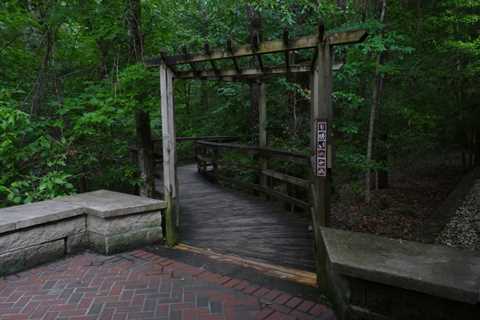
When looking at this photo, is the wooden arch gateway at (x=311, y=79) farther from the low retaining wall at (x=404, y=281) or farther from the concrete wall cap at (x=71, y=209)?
the low retaining wall at (x=404, y=281)

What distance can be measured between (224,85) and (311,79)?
4.16 m

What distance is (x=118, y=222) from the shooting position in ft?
13.3

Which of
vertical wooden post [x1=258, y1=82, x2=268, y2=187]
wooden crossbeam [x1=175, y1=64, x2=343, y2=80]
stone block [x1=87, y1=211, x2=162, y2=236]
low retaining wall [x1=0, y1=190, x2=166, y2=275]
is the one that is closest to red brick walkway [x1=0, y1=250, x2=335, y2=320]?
low retaining wall [x1=0, y1=190, x2=166, y2=275]

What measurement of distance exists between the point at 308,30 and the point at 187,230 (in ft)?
14.2

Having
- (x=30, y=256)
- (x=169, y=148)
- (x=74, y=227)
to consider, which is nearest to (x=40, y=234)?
(x=30, y=256)

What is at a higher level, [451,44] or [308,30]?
[308,30]

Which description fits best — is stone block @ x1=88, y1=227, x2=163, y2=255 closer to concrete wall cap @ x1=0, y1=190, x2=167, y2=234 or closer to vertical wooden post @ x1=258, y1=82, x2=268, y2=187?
concrete wall cap @ x1=0, y1=190, x2=167, y2=234

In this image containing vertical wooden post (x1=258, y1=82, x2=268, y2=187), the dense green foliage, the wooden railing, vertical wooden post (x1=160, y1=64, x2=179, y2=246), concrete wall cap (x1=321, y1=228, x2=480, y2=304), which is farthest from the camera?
vertical wooden post (x1=258, y1=82, x2=268, y2=187)

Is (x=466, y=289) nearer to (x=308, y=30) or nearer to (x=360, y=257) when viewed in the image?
(x=360, y=257)

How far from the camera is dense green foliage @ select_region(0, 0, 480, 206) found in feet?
15.6

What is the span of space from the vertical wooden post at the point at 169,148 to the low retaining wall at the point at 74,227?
0.48 ft

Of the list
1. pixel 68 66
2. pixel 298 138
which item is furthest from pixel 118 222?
pixel 298 138

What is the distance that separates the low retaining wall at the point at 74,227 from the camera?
3531 millimetres

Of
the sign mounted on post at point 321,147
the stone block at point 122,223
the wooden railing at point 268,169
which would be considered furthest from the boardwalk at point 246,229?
the sign mounted on post at point 321,147
